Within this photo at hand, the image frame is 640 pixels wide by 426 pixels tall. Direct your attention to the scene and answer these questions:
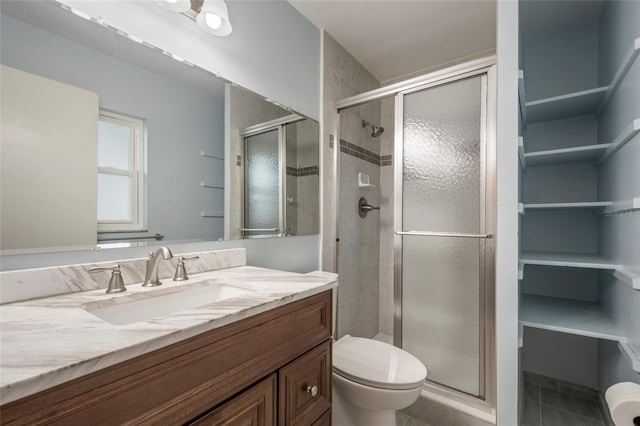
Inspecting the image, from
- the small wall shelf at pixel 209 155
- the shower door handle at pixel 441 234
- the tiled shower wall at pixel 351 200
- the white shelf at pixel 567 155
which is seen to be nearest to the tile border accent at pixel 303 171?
the tiled shower wall at pixel 351 200

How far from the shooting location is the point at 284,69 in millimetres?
1709

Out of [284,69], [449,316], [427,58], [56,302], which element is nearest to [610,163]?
[449,316]

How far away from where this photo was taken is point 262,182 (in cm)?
156

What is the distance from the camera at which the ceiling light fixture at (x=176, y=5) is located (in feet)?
3.54

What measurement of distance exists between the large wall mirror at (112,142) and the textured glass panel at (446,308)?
100cm

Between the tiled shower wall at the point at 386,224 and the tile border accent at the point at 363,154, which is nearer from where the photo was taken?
the tile border accent at the point at 363,154

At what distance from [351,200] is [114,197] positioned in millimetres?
1594

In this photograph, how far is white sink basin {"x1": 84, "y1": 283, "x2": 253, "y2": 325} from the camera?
2.73ft

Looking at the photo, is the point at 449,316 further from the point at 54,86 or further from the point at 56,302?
the point at 54,86

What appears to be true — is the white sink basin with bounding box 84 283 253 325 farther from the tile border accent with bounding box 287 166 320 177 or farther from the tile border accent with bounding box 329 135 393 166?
the tile border accent with bounding box 329 135 393 166

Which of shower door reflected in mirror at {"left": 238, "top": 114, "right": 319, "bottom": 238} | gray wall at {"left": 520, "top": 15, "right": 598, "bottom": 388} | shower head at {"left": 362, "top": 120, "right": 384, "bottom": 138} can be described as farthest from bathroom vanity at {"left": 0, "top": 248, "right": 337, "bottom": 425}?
shower head at {"left": 362, "top": 120, "right": 384, "bottom": 138}

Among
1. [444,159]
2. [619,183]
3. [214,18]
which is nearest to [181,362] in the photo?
[214,18]

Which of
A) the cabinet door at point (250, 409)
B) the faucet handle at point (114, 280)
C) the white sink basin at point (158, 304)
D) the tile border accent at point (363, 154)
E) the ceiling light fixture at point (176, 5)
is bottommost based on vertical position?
the cabinet door at point (250, 409)

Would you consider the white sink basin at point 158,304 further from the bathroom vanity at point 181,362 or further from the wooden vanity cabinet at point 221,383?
the wooden vanity cabinet at point 221,383
